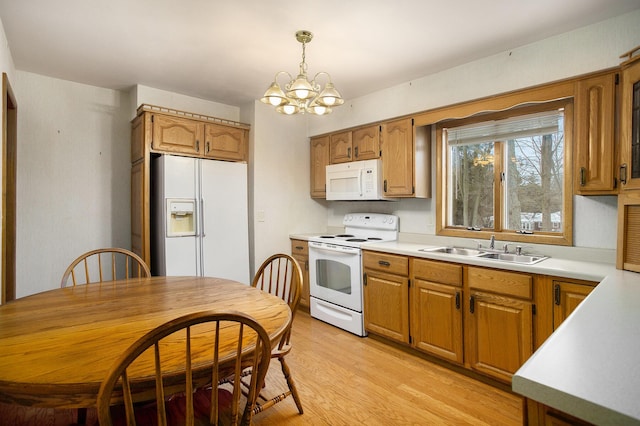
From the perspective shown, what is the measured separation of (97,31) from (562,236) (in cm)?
351

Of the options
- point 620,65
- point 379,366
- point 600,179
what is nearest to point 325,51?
point 620,65

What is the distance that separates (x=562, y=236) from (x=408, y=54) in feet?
5.75

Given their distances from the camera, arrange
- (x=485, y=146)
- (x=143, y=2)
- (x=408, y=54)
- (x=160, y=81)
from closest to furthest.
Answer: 1. (x=143, y=2)
2. (x=408, y=54)
3. (x=485, y=146)
4. (x=160, y=81)

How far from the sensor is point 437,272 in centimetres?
249

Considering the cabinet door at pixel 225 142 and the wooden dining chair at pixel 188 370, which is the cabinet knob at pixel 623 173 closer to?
the wooden dining chair at pixel 188 370

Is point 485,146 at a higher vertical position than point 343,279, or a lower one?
higher

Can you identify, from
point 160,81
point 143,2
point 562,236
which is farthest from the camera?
point 160,81

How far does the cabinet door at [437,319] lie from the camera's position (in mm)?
2387

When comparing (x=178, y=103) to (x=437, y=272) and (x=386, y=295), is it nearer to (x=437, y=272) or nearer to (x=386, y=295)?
(x=386, y=295)

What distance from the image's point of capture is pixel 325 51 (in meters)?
2.51

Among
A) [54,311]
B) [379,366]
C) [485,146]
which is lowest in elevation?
[379,366]

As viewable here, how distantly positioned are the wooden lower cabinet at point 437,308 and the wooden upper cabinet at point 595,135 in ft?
3.16

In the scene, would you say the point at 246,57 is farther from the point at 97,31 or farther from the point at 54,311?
the point at 54,311

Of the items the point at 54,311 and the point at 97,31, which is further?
the point at 97,31
